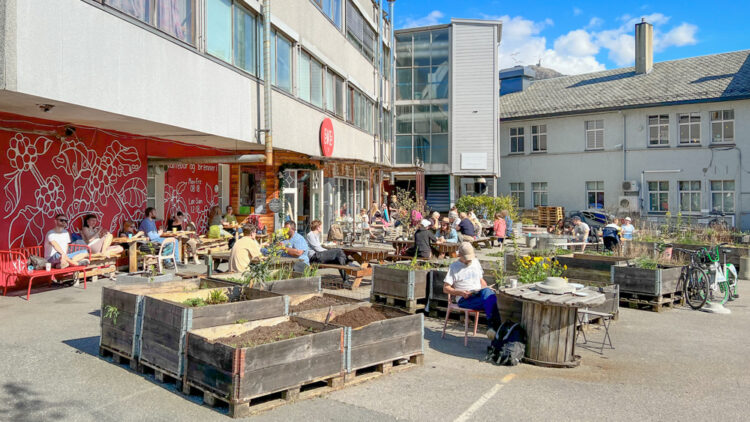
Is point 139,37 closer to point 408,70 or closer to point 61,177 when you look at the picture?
point 61,177

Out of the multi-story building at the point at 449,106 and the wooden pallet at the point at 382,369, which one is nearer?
the wooden pallet at the point at 382,369

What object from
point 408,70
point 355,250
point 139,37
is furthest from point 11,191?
point 408,70

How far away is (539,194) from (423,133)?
768 centimetres

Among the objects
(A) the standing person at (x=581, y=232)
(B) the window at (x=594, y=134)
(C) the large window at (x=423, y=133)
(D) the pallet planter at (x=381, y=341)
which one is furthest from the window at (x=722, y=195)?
(D) the pallet planter at (x=381, y=341)

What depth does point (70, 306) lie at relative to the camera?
8.89m

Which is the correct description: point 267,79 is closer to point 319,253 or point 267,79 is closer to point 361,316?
point 319,253

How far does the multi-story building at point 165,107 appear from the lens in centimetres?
820

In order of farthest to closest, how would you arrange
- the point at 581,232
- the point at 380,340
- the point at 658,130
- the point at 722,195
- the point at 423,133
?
the point at 423,133
the point at 658,130
the point at 722,195
the point at 581,232
the point at 380,340

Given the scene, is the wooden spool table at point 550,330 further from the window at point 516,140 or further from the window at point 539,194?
the window at point 516,140

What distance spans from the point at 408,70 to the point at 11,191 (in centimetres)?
2673

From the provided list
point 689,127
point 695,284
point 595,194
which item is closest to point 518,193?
point 595,194

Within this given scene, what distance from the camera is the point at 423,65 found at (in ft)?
111

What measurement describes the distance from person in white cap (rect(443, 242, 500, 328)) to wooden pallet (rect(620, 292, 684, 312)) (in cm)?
364

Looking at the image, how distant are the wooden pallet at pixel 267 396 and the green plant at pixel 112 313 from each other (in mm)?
1456
